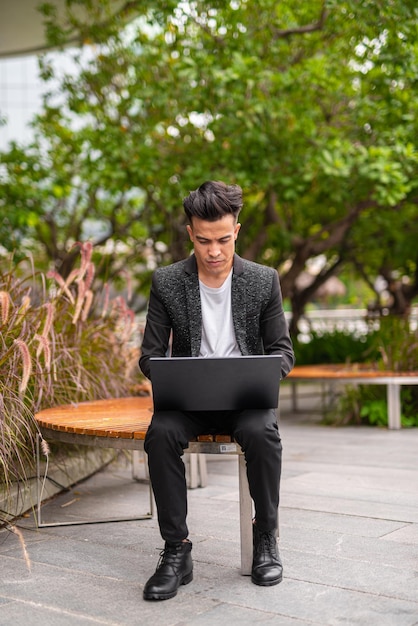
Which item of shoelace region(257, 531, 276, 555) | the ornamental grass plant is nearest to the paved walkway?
shoelace region(257, 531, 276, 555)

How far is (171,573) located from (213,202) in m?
1.46

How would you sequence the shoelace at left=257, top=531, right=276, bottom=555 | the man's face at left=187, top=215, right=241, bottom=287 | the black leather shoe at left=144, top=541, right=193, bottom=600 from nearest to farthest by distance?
1. the black leather shoe at left=144, top=541, right=193, bottom=600
2. the shoelace at left=257, top=531, right=276, bottom=555
3. the man's face at left=187, top=215, right=241, bottom=287

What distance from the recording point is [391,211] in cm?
1080

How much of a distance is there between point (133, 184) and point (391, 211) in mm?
3364

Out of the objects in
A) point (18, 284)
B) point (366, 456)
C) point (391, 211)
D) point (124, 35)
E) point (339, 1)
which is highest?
point (124, 35)

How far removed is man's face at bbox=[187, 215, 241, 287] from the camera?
3.54 meters

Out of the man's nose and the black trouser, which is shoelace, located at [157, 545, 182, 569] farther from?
the man's nose

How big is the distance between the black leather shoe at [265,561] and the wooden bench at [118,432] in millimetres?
45

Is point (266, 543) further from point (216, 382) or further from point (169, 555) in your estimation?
point (216, 382)

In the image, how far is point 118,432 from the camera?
12.5 feet

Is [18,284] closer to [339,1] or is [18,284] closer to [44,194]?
[339,1]

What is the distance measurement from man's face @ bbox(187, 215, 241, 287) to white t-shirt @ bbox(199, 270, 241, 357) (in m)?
0.10

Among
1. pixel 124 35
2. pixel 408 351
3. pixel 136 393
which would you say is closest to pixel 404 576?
pixel 136 393

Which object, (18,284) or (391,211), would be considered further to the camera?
(391,211)
